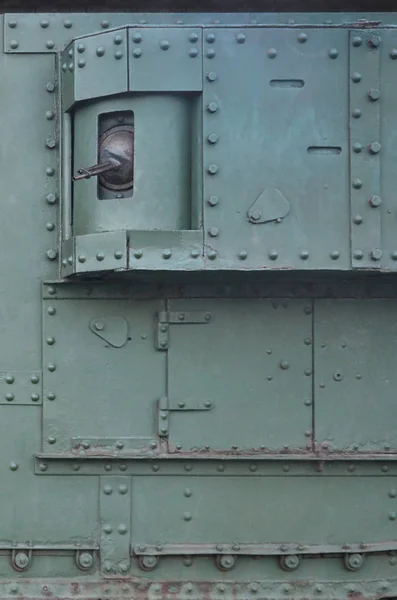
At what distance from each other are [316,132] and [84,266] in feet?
3.66

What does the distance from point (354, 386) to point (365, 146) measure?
1076 mm

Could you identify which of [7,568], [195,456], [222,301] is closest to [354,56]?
[222,301]

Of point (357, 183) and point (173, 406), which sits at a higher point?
point (357, 183)

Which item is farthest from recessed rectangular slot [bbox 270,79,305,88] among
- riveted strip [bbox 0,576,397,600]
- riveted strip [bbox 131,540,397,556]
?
riveted strip [bbox 0,576,397,600]

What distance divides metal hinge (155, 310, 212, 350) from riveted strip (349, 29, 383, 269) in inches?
28.9

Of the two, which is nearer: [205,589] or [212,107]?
[212,107]

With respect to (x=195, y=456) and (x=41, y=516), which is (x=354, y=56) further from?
(x=41, y=516)

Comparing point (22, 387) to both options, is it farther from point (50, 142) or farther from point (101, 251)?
point (50, 142)

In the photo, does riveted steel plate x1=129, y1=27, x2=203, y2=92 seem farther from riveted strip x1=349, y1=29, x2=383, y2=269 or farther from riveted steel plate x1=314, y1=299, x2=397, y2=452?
riveted steel plate x1=314, y1=299, x2=397, y2=452

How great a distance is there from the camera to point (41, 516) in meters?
2.89

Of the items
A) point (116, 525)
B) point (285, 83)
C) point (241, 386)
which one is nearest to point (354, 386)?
point (241, 386)

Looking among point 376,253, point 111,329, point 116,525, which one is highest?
point 376,253

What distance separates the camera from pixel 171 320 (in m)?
2.86

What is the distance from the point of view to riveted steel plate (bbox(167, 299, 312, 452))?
9.38 ft
